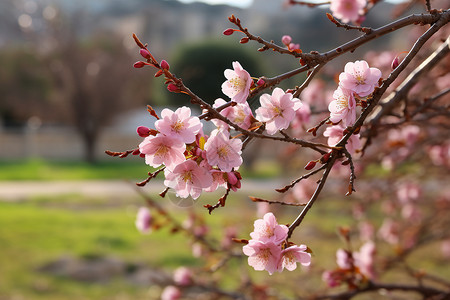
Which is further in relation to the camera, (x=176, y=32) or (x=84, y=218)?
(x=176, y=32)

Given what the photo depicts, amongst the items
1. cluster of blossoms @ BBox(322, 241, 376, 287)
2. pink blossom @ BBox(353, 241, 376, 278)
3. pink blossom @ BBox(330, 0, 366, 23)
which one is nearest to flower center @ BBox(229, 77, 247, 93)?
pink blossom @ BBox(330, 0, 366, 23)

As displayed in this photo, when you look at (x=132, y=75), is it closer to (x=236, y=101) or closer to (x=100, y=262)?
(x=100, y=262)

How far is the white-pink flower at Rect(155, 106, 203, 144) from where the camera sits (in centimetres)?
93

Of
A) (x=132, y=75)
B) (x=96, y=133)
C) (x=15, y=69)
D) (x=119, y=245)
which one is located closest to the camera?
(x=119, y=245)

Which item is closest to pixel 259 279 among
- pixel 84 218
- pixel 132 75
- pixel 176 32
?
pixel 84 218

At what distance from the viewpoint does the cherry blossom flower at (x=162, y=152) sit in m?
0.94

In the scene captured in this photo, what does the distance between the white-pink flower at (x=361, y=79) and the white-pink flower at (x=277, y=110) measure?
0.10 metres

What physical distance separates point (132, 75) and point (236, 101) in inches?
872

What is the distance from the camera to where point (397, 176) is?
304 cm

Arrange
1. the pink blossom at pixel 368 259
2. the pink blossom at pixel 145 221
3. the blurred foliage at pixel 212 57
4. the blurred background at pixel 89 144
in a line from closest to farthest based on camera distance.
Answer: the pink blossom at pixel 368 259
the pink blossom at pixel 145 221
the blurred background at pixel 89 144
the blurred foliage at pixel 212 57

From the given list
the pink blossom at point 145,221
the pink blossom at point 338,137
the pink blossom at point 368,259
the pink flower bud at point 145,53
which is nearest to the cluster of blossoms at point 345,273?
the pink blossom at point 368,259

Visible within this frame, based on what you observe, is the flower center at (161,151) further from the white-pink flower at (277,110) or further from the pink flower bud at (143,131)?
the white-pink flower at (277,110)

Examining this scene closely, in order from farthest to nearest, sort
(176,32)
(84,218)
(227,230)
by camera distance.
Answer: (176,32)
(84,218)
(227,230)

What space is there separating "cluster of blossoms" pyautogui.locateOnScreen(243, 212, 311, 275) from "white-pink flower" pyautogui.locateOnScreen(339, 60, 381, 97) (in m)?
0.28
